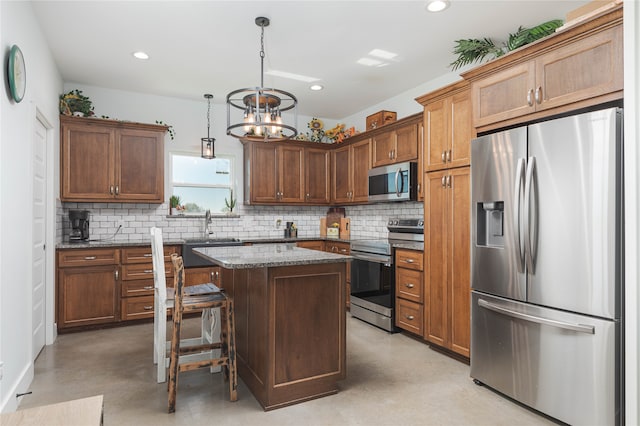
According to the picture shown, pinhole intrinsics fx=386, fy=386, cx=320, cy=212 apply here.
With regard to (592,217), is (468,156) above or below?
above

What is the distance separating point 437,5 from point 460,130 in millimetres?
993

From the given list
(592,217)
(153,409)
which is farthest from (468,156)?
(153,409)

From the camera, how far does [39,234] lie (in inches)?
137

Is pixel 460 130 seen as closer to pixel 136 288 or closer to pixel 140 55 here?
pixel 140 55

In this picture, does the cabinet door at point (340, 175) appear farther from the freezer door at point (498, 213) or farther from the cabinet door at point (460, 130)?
the freezer door at point (498, 213)

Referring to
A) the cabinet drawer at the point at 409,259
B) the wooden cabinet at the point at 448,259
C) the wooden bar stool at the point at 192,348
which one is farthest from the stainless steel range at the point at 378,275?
the wooden bar stool at the point at 192,348

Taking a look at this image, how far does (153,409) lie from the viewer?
250 cm

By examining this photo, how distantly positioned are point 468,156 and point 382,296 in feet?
5.98

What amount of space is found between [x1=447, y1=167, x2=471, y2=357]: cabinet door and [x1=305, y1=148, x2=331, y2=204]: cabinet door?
273 cm

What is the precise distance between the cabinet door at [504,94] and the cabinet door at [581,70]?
0.22 feet

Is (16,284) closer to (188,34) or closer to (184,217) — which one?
(188,34)

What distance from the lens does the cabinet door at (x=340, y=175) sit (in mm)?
5531

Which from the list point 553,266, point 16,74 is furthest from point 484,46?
point 16,74

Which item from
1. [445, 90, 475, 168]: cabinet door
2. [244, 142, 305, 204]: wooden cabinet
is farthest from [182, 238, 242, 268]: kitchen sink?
[445, 90, 475, 168]: cabinet door
